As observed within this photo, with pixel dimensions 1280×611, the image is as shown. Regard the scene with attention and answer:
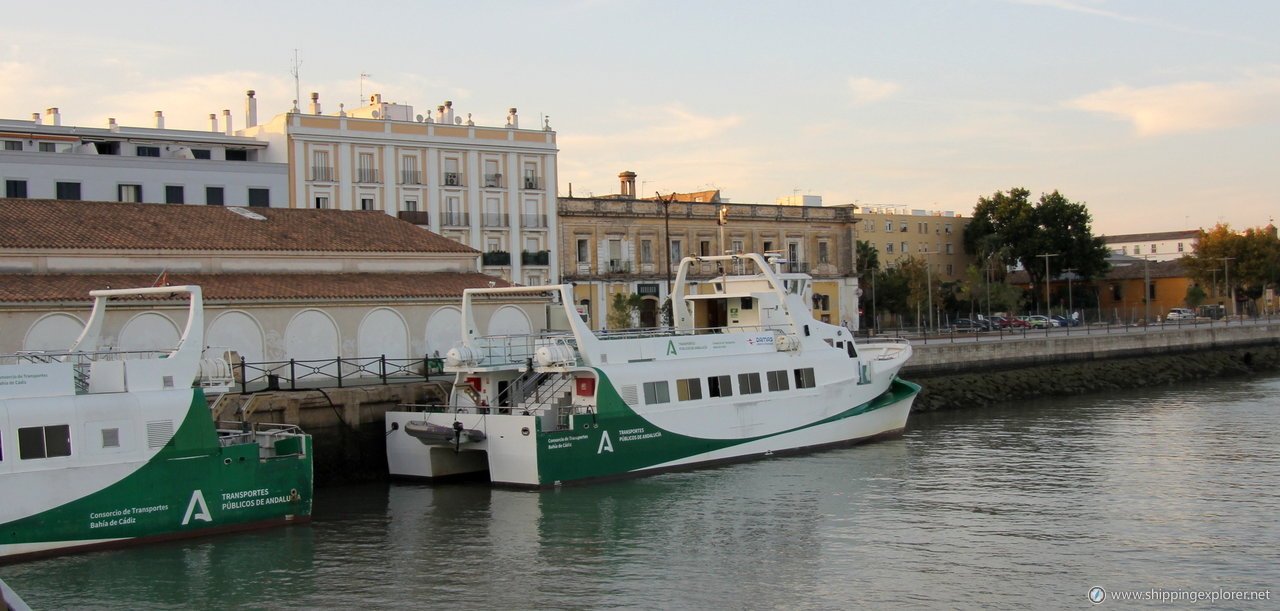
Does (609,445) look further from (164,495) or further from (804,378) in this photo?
(164,495)

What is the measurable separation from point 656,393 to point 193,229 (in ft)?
46.8

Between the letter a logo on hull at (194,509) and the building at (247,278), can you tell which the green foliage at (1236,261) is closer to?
the building at (247,278)

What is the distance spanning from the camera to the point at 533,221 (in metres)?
62.2

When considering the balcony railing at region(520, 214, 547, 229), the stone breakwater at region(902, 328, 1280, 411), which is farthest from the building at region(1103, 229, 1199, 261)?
the balcony railing at region(520, 214, 547, 229)

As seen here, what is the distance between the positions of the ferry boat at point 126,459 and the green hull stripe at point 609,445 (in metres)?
5.62

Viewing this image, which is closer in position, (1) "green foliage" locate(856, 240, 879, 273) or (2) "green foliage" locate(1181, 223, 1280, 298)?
(1) "green foliage" locate(856, 240, 879, 273)

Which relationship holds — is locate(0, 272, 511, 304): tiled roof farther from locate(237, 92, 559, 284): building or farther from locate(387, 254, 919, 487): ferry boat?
locate(237, 92, 559, 284): building

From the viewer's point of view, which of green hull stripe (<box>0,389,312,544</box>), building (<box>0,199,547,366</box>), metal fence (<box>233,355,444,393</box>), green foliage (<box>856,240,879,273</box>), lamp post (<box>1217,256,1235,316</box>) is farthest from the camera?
lamp post (<box>1217,256,1235,316</box>)

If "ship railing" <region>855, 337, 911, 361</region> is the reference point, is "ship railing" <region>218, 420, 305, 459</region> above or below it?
below

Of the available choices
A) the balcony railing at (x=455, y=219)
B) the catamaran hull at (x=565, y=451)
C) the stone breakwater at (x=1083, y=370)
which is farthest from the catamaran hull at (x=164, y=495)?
the balcony railing at (x=455, y=219)

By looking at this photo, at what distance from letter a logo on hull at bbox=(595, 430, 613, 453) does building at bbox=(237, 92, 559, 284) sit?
28015 mm

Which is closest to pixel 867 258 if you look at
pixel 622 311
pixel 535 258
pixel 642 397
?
pixel 535 258

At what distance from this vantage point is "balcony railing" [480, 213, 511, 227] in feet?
199

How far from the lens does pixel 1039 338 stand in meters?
57.9
